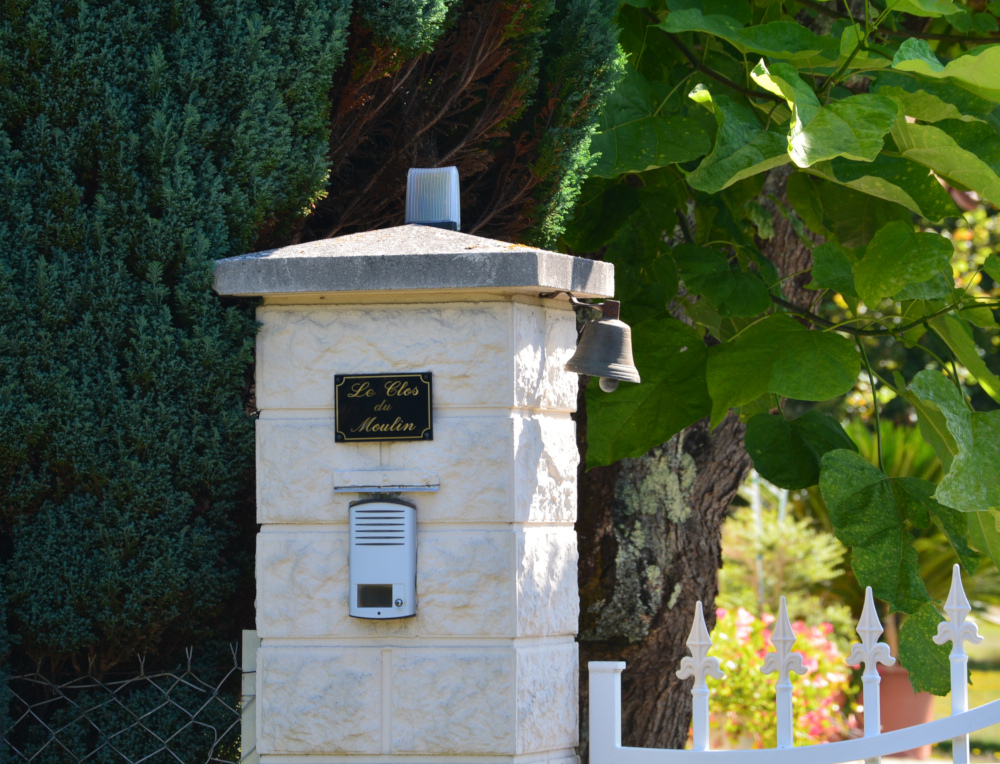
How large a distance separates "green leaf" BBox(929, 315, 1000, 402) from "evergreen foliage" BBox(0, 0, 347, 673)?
2044mm

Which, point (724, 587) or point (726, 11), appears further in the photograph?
point (724, 587)

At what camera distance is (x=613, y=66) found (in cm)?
304

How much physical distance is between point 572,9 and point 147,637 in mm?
2177

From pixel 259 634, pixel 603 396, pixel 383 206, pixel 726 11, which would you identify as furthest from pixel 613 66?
pixel 259 634

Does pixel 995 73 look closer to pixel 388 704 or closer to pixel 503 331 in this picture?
pixel 503 331

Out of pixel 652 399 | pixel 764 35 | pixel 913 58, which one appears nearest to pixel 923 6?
pixel 913 58

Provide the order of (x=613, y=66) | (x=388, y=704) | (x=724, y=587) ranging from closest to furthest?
(x=388, y=704) < (x=613, y=66) < (x=724, y=587)

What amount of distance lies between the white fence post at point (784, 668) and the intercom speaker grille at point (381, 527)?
95 cm

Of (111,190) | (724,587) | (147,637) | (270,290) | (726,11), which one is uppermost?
(726,11)

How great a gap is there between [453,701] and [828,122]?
161cm

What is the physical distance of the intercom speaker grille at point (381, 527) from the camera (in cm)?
234

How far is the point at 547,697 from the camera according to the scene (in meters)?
2.44

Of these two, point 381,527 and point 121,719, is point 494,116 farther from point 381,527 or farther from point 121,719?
point 121,719

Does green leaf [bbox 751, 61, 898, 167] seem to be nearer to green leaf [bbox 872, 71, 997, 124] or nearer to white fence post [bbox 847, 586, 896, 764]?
green leaf [bbox 872, 71, 997, 124]
